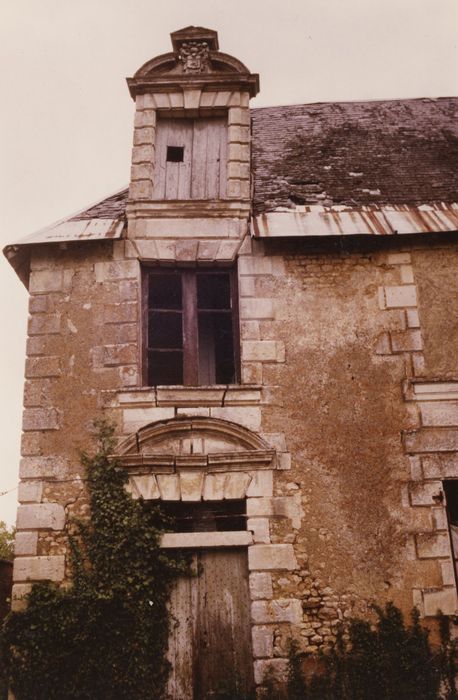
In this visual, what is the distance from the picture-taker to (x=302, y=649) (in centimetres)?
619

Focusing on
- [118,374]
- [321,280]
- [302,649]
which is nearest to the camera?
[302,649]

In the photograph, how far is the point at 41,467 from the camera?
6.82 metres

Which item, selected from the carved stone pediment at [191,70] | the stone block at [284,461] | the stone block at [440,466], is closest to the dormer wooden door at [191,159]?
the carved stone pediment at [191,70]

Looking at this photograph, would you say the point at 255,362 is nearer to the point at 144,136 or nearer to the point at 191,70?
the point at 144,136

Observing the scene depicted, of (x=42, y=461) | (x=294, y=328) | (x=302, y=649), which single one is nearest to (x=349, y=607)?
(x=302, y=649)

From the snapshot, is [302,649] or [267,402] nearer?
[302,649]

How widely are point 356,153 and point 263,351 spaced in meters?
3.90

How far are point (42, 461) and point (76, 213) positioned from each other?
3267 millimetres

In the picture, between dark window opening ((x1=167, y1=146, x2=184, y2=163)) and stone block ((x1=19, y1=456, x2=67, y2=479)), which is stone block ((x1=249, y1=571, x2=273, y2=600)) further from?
dark window opening ((x1=167, y1=146, x2=184, y2=163))

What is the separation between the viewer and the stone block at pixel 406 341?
7297mm

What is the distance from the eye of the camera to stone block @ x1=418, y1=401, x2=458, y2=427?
22.9 feet

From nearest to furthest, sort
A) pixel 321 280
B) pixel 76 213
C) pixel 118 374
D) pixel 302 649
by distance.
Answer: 1. pixel 302 649
2. pixel 118 374
3. pixel 321 280
4. pixel 76 213

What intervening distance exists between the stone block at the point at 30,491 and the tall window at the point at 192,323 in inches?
63.6

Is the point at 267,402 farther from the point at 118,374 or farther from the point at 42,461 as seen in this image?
the point at 42,461
